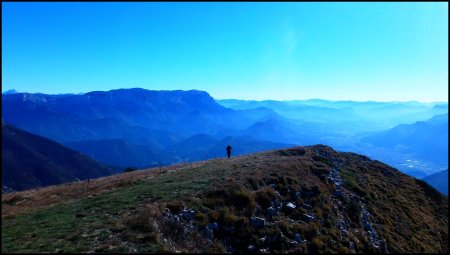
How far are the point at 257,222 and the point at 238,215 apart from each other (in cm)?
160

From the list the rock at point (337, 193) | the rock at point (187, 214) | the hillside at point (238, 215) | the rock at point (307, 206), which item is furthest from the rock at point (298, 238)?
the rock at point (337, 193)

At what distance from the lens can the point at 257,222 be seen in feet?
78.3

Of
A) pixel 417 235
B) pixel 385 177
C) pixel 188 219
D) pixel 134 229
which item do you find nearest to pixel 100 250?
pixel 134 229

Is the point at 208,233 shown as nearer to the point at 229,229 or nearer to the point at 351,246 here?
the point at 229,229

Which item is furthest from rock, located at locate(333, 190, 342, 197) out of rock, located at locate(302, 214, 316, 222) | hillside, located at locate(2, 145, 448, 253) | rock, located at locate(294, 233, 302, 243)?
rock, located at locate(294, 233, 302, 243)

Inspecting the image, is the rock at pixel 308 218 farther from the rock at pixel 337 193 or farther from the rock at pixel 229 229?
the rock at pixel 337 193

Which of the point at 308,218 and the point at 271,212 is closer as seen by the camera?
the point at 271,212

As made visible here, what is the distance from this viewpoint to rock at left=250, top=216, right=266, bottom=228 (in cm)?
2367

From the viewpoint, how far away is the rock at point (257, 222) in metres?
23.7

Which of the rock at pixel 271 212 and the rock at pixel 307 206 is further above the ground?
the rock at pixel 271 212

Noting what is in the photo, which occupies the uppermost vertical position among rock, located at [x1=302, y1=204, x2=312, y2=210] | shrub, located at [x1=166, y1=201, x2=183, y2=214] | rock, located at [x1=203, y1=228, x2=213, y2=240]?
shrub, located at [x1=166, y1=201, x2=183, y2=214]

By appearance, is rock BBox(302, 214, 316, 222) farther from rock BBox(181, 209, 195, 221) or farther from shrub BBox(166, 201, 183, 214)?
shrub BBox(166, 201, 183, 214)

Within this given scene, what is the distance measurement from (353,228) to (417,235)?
27.9 feet

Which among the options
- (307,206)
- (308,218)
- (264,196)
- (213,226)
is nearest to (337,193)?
(307,206)
